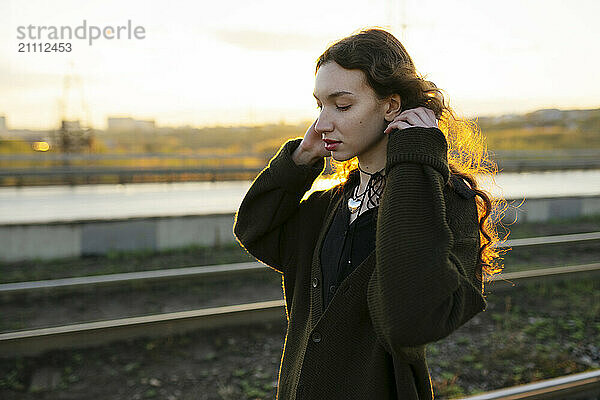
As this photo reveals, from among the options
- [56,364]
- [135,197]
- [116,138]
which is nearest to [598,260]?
[56,364]

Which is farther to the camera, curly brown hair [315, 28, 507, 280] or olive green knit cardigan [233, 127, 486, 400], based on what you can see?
curly brown hair [315, 28, 507, 280]

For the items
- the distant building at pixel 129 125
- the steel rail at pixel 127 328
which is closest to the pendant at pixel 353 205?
the steel rail at pixel 127 328

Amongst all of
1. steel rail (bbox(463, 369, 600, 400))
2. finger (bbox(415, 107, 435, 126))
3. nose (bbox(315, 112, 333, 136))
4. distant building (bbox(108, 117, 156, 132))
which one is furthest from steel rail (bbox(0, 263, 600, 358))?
distant building (bbox(108, 117, 156, 132))

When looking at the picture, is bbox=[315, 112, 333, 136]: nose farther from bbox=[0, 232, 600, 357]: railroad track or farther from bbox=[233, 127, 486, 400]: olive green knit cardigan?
bbox=[0, 232, 600, 357]: railroad track

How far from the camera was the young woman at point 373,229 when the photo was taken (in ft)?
4.49

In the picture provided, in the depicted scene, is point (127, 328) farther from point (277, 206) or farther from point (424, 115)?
point (424, 115)

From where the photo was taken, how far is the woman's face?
5.02 ft

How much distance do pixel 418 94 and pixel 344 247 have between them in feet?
1.55

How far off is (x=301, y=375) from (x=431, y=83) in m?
0.89

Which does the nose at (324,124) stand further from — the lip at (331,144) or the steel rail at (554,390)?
the steel rail at (554,390)

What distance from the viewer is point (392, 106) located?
1.59 meters

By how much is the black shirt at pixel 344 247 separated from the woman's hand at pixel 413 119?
25cm

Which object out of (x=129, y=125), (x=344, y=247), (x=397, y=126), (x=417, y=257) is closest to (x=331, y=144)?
(x=397, y=126)

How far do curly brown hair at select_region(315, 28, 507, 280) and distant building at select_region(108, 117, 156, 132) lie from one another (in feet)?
48.3
